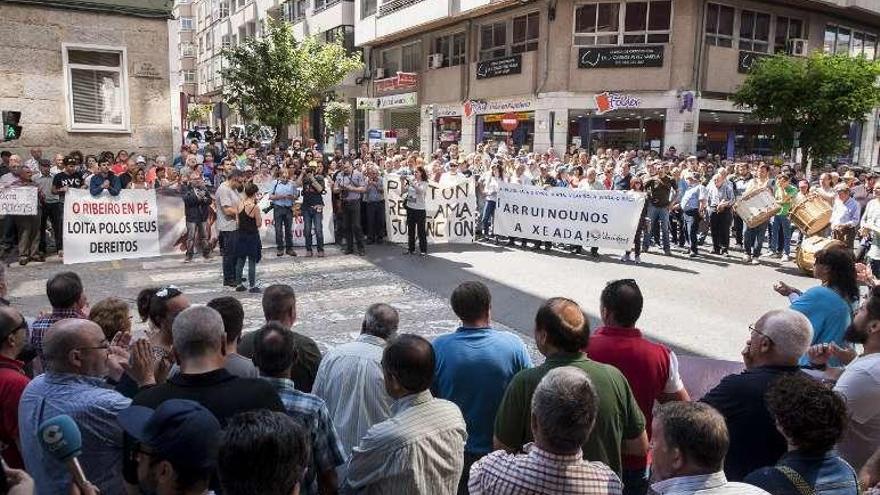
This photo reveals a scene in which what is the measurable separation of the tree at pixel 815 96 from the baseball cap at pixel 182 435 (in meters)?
24.5

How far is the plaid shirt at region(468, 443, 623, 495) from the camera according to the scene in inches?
93.4

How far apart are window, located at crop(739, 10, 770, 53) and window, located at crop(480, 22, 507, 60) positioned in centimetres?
989

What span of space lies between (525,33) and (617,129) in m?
5.82

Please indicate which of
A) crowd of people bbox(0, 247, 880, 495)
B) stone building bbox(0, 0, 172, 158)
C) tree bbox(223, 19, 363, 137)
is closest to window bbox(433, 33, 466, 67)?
tree bbox(223, 19, 363, 137)

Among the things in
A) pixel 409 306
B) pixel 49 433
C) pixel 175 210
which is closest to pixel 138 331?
pixel 409 306

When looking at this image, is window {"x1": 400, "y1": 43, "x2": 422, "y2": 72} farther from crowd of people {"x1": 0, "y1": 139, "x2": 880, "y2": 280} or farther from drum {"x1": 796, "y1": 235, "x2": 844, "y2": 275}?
drum {"x1": 796, "y1": 235, "x2": 844, "y2": 275}

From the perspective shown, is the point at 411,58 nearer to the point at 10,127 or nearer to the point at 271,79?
the point at 271,79

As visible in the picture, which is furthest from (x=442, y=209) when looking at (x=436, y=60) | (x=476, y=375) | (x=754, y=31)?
(x=436, y=60)

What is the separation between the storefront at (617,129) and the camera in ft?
91.5

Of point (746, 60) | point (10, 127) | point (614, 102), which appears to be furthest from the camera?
point (746, 60)

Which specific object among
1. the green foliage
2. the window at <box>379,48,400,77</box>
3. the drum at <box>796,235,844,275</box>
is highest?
the window at <box>379,48,400,77</box>

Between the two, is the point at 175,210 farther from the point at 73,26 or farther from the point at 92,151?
the point at 73,26

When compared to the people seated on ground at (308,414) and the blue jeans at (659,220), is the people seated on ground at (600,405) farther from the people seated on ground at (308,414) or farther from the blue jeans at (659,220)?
the blue jeans at (659,220)

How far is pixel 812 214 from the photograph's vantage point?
12.1 metres
